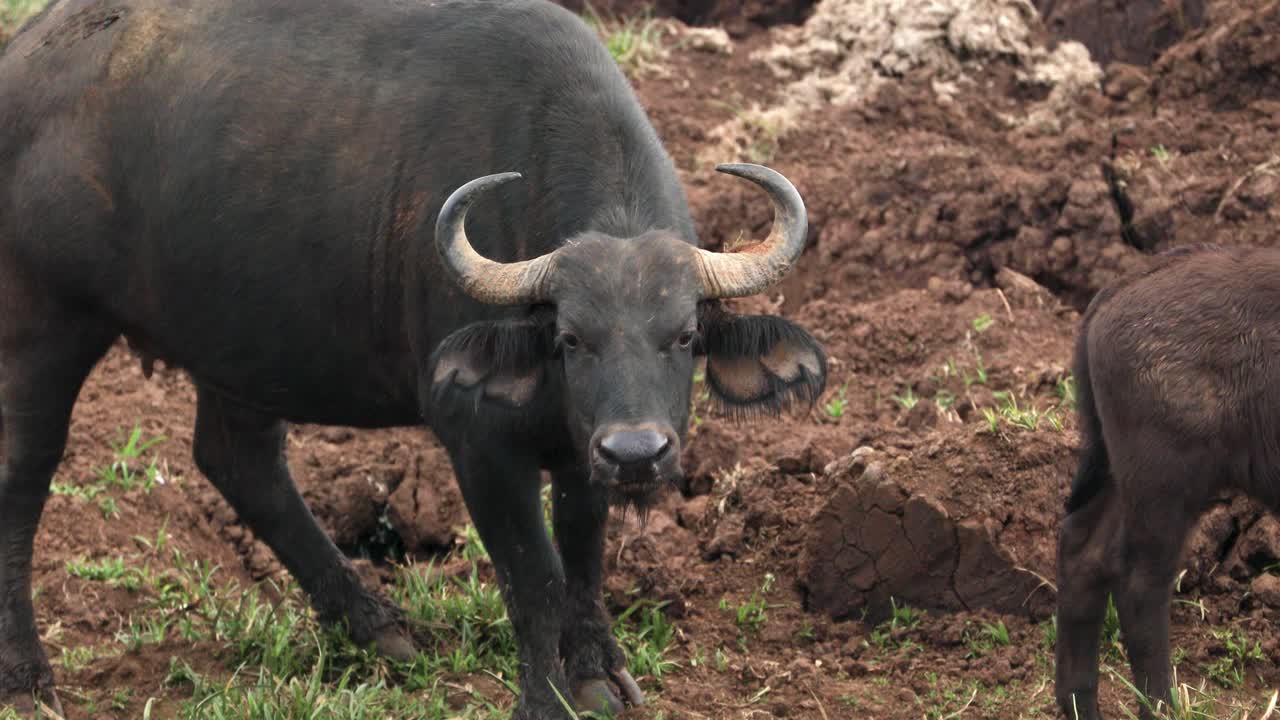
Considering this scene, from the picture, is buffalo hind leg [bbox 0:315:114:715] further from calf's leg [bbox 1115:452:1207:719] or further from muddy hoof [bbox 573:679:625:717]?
calf's leg [bbox 1115:452:1207:719]

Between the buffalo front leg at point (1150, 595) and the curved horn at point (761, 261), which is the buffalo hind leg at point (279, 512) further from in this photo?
the buffalo front leg at point (1150, 595)

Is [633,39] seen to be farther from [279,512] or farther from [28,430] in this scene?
[28,430]

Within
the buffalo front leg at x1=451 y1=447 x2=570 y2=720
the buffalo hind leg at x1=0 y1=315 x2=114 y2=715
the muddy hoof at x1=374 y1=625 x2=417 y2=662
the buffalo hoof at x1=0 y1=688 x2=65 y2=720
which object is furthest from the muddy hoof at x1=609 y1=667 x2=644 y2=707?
the buffalo hind leg at x1=0 y1=315 x2=114 y2=715

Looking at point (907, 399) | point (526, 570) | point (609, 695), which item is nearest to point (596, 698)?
point (609, 695)

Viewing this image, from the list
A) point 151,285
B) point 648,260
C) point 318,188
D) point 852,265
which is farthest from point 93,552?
point 852,265

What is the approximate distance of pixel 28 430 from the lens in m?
6.34

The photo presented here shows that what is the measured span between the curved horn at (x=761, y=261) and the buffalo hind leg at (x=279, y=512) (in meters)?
2.25

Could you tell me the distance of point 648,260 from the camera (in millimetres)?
5047

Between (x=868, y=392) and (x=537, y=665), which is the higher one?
(x=537, y=665)

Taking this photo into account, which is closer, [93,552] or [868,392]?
[93,552]

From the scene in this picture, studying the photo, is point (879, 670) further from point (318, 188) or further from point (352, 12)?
point (352, 12)

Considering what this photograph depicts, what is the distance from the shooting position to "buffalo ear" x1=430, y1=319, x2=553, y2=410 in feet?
17.0

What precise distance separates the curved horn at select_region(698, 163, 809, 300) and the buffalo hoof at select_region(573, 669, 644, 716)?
1.59m

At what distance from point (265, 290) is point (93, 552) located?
209cm
